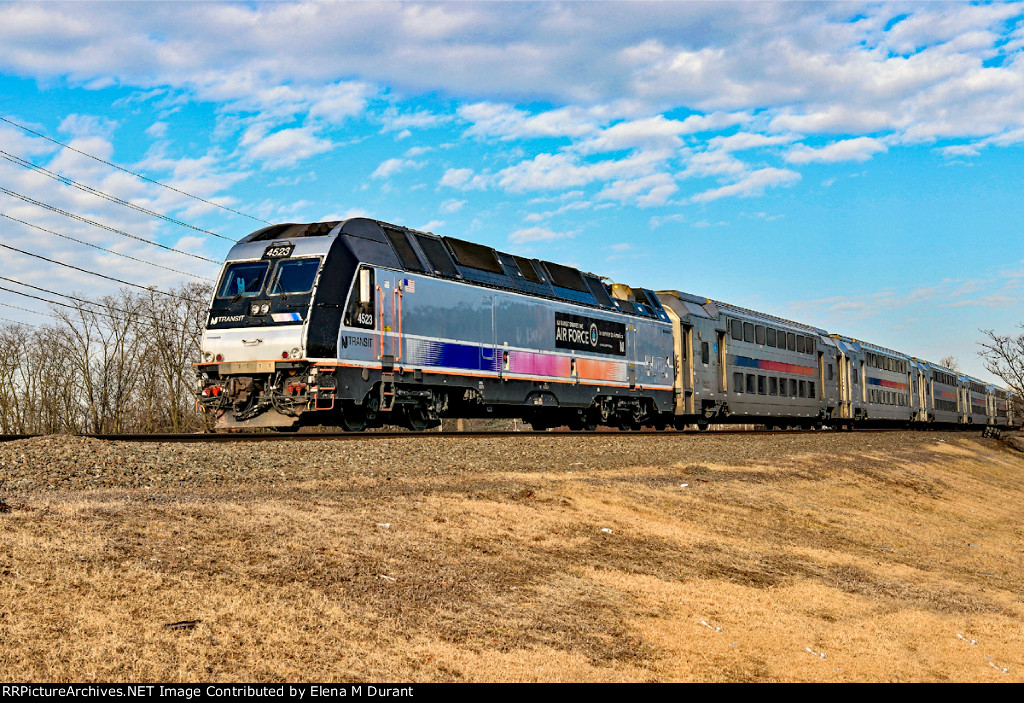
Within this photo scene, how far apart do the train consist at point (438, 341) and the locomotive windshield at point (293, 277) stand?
0.09ft

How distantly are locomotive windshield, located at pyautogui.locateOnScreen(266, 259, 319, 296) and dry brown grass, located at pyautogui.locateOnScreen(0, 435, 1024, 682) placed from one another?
3.81 meters

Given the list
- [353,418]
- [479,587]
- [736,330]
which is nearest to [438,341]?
[353,418]

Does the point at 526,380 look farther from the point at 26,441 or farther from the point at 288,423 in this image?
the point at 26,441

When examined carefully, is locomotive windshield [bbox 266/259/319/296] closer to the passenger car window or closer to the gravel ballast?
the gravel ballast

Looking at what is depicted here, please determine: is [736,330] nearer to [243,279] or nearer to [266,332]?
[243,279]

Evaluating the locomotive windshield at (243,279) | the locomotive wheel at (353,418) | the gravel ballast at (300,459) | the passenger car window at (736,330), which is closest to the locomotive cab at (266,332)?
the locomotive windshield at (243,279)

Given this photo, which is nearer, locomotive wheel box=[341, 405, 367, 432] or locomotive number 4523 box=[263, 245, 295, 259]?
locomotive number 4523 box=[263, 245, 295, 259]

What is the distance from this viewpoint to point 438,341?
1894cm

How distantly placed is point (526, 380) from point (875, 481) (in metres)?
8.94

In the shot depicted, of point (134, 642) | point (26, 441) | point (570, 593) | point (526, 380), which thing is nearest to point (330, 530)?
point (570, 593)

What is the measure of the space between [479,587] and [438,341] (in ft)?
35.1

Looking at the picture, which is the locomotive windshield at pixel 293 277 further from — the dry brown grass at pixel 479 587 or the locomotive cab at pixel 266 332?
the dry brown grass at pixel 479 587

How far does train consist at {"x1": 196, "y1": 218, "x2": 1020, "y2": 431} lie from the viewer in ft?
54.4

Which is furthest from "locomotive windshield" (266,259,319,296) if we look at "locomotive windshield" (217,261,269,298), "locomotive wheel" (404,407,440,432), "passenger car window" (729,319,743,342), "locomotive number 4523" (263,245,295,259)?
"passenger car window" (729,319,743,342)
